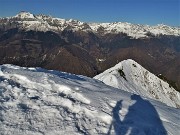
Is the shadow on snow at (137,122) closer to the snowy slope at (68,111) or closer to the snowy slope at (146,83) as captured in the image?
the snowy slope at (68,111)

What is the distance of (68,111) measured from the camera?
16.8m

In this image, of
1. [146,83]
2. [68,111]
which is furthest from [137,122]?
[146,83]

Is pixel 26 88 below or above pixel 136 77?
above

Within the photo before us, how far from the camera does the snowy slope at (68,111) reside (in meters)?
15.2

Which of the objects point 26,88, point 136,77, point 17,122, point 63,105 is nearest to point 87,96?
point 63,105

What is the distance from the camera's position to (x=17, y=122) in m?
15.1

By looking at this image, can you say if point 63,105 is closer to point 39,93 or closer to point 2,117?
point 39,93

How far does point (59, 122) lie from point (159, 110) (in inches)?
285

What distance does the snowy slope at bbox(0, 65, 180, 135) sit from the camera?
49.8 feet

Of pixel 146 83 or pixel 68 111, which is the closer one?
pixel 68 111

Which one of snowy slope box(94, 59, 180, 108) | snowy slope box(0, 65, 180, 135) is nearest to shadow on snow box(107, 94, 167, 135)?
snowy slope box(0, 65, 180, 135)

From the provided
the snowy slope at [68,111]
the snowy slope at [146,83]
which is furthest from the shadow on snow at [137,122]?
the snowy slope at [146,83]

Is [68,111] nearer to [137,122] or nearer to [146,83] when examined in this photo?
[137,122]

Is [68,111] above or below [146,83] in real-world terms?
above
